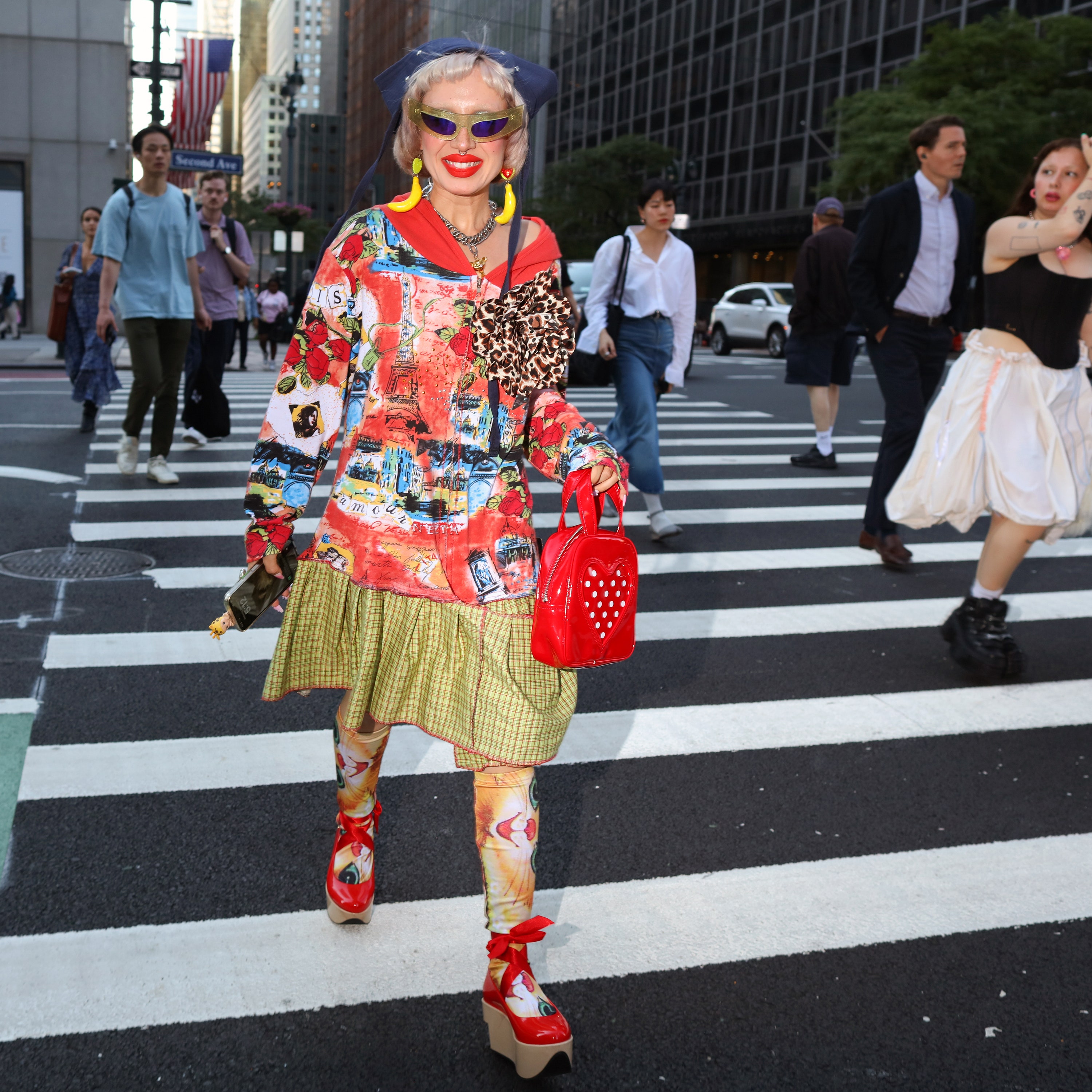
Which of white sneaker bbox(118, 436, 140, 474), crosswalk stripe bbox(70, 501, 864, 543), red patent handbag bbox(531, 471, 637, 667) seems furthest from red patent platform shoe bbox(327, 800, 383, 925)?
white sneaker bbox(118, 436, 140, 474)

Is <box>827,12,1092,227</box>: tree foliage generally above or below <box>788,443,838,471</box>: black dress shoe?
above

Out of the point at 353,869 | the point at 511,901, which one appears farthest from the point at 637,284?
the point at 511,901

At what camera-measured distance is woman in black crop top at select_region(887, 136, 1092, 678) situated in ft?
16.4

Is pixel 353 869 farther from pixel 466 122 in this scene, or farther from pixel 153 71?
pixel 153 71

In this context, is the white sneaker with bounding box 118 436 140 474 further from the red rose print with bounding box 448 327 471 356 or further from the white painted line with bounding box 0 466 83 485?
the red rose print with bounding box 448 327 471 356

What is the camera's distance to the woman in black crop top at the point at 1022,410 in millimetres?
5008

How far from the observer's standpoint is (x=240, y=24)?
167125 mm

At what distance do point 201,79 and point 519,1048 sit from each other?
2571cm

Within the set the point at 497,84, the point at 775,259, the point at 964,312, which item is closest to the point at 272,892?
the point at 497,84

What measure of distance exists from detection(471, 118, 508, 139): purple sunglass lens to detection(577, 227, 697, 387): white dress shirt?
4709 millimetres

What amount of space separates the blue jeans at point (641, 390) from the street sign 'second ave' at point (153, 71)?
16074mm

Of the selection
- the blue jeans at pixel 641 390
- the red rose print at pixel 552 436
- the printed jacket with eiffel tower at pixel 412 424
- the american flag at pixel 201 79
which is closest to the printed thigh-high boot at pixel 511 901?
the printed jacket with eiffel tower at pixel 412 424

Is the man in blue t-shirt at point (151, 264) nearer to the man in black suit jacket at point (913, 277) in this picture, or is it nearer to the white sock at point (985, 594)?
the man in black suit jacket at point (913, 277)

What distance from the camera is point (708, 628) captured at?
5832 millimetres
